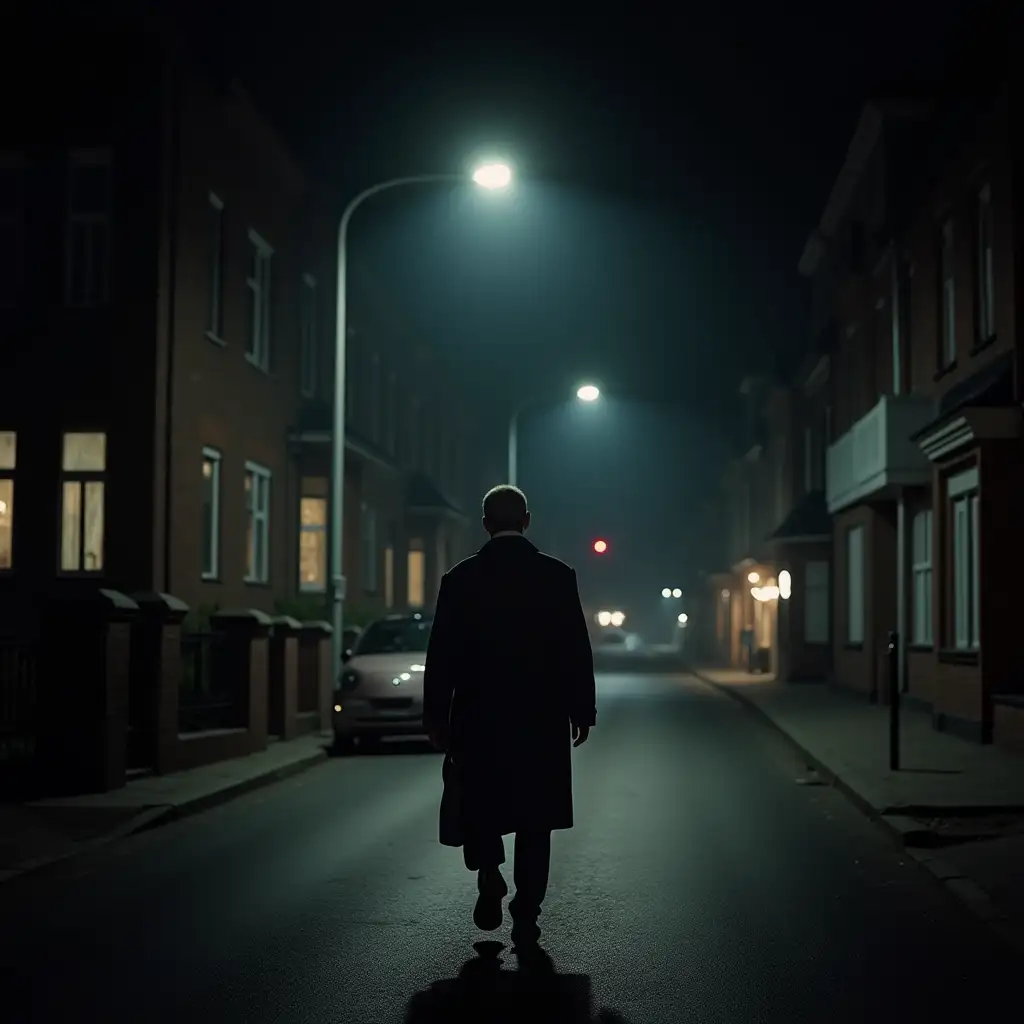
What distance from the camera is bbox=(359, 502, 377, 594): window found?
3766 centimetres

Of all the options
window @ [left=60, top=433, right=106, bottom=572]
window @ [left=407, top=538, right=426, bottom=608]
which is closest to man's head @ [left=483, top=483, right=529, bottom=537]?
window @ [left=60, top=433, right=106, bottom=572]

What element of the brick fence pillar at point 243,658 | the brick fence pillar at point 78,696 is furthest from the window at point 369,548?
the brick fence pillar at point 78,696

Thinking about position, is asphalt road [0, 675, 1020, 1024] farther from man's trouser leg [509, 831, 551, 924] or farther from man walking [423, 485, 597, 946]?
man walking [423, 485, 597, 946]

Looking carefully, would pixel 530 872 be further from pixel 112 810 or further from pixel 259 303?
pixel 259 303

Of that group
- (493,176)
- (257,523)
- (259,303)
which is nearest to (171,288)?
(493,176)

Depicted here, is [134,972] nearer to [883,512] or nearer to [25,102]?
[25,102]

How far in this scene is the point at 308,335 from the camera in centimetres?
3178

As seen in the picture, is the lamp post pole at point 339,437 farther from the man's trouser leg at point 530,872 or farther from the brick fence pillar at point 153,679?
the man's trouser leg at point 530,872

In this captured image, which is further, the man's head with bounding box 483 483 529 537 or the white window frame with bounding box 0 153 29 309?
the white window frame with bounding box 0 153 29 309

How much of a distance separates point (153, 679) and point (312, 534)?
52.6ft

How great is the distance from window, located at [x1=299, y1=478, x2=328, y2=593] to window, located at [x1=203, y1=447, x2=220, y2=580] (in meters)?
5.80

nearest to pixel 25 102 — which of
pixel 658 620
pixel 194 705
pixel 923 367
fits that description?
pixel 194 705

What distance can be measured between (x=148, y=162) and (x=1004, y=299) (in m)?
11.0

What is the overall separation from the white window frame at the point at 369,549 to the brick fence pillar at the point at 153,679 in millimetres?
21719
